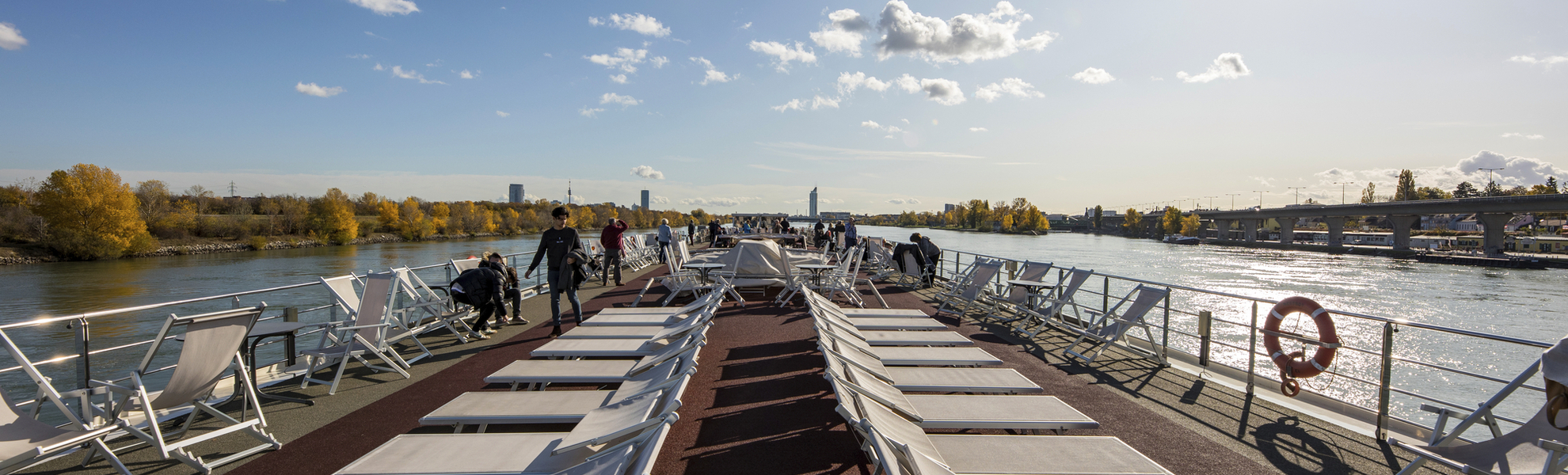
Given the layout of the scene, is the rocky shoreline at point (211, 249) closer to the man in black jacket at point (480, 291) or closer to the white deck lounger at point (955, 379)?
the man in black jacket at point (480, 291)

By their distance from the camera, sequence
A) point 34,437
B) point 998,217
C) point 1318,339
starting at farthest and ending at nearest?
point 998,217 → point 1318,339 → point 34,437

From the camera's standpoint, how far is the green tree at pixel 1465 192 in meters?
104

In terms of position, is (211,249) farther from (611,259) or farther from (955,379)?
(955,379)

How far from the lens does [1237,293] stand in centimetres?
2119

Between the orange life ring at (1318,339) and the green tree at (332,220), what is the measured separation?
6748 cm

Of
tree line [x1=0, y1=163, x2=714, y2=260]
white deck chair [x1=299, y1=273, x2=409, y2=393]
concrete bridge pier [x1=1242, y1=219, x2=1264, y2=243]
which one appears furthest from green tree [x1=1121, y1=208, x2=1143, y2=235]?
white deck chair [x1=299, y1=273, x2=409, y2=393]

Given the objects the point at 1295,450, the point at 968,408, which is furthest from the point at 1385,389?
the point at 968,408

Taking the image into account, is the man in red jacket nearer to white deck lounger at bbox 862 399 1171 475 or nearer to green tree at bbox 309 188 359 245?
white deck lounger at bbox 862 399 1171 475

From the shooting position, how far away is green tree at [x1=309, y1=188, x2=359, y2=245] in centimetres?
5609

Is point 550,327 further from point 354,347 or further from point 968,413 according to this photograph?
point 968,413

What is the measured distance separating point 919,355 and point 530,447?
2680 millimetres

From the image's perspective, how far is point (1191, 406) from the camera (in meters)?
4.05

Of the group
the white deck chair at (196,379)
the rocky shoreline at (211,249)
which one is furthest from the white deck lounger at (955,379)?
the rocky shoreline at (211,249)

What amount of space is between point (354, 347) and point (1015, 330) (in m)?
6.09
